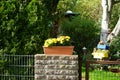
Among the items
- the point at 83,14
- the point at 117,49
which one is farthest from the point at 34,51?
the point at 83,14

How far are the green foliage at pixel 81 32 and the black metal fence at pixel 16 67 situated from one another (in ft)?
36.6

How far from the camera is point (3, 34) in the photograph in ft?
25.4

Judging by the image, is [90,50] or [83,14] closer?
[90,50]

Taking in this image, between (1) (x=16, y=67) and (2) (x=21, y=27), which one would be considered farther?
(2) (x=21, y=27)

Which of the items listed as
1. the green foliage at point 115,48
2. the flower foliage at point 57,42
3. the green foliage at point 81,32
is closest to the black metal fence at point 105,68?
the flower foliage at point 57,42

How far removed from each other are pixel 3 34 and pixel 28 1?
2.99ft

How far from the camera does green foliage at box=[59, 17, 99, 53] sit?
19.0m

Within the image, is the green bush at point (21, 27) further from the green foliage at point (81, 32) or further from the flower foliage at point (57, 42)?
the green foliage at point (81, 32)

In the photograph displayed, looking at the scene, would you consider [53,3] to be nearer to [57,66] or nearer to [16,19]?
[16,19]

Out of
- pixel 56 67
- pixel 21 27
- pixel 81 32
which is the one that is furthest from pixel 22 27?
pixel 81 32

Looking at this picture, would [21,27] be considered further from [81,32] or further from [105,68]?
[81,32]

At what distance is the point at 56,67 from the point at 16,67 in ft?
3.24

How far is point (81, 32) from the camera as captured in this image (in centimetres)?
1912

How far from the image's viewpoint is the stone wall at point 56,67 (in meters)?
7.00
